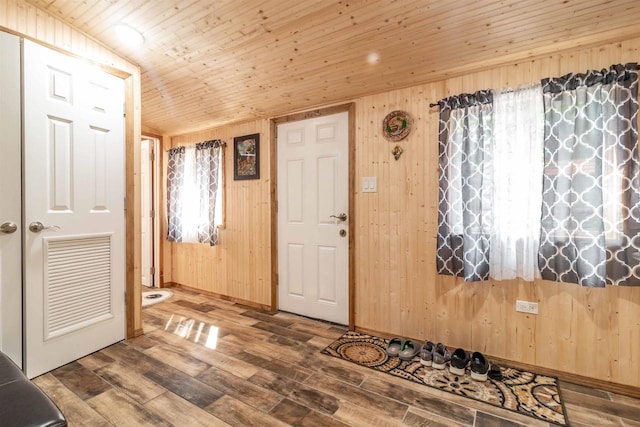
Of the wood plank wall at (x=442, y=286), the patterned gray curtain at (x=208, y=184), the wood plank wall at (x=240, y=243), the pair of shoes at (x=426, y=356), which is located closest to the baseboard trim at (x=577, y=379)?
the wood plank wall at (x=442, y=286)

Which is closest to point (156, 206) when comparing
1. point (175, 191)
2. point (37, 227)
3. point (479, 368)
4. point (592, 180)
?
point (175, 191)

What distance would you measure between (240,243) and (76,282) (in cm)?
166

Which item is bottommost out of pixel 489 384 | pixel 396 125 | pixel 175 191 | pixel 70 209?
pixel 489 384

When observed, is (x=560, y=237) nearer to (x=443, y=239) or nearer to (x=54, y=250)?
(x=443, y=239)

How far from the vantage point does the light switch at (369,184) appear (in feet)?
9.04

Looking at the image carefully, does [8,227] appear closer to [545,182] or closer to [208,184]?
[208,184]

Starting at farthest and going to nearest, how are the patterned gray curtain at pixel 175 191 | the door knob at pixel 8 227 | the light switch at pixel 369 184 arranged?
1. the patterned gray curtain at pixel 175 191
2. the light switch at pixel 369 184
3. the door knob at pixel 8 227

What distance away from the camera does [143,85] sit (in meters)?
2.91

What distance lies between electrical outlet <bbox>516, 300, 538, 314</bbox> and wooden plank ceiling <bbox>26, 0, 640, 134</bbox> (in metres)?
1.73

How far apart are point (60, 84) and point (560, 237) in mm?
3601

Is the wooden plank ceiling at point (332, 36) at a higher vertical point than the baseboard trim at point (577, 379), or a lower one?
higher

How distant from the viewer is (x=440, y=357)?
2.19 m

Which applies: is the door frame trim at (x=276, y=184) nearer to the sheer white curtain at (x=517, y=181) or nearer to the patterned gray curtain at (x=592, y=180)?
the sheer white curtain at (x=517, y=181)

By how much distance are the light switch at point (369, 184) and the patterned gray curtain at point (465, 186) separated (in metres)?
0.58
